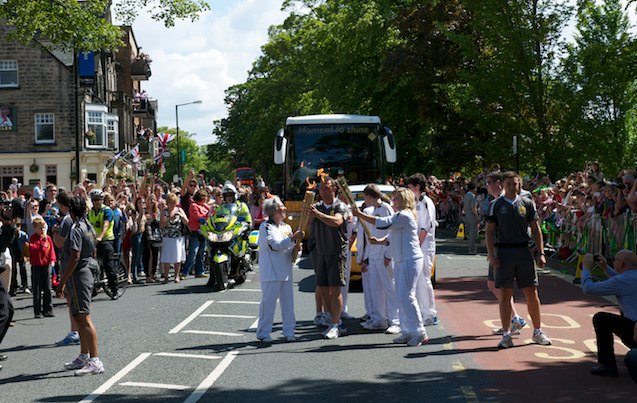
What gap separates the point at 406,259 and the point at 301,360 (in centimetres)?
186

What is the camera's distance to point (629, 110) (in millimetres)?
32375

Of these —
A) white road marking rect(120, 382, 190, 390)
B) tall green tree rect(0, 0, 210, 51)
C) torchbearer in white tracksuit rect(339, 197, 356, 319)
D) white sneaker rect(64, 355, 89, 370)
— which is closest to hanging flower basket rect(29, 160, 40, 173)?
tall green tree rect(0, 0, 210, 51)

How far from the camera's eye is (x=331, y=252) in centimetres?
1210

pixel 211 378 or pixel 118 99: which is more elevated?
pixel 118 99

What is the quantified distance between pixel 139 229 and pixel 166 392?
10.8 meters

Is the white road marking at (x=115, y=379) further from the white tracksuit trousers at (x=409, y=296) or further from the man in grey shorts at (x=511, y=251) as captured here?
the man in grey shorts at (x=511, y=251)

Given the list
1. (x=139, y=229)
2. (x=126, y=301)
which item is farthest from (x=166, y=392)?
(x=139, y=229)

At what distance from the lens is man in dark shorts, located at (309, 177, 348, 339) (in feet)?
39.4

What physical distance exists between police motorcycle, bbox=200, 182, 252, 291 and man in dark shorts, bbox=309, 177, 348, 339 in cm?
560

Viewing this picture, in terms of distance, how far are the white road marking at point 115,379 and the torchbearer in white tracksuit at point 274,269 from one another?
1518 mm

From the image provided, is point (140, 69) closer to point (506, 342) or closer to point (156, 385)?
point (506, 342)

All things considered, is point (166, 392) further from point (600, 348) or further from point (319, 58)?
point (319, 58)

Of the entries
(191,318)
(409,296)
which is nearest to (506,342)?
(409,296)

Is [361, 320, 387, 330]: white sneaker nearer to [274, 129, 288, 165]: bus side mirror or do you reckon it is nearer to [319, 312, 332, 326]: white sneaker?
[319, 312, 332, 326]: white sneaker
